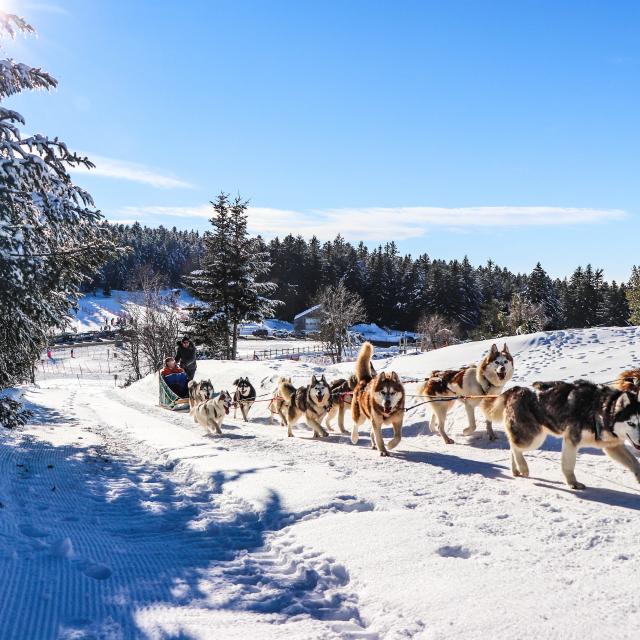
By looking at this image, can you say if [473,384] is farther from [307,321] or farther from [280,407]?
[307,321]

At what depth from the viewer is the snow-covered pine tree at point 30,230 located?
313 inches

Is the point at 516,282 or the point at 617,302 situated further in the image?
the point at 516,282

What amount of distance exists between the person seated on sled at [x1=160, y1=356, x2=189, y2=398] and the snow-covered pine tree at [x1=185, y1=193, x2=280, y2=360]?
44.8ft

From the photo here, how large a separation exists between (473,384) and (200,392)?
24.6 feet

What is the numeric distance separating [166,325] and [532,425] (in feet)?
108

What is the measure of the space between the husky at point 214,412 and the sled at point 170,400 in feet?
14.9

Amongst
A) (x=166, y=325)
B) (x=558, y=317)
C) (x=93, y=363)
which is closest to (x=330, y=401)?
(x=166, y=325)

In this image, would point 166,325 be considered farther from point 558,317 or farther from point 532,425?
point 558,317

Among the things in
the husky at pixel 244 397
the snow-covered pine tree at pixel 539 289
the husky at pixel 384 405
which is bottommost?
the husky at pixel 244 397

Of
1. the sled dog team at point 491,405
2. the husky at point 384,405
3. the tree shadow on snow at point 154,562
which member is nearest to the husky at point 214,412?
the sled dog team at point 491,405

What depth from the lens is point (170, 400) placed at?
16125 millimetres

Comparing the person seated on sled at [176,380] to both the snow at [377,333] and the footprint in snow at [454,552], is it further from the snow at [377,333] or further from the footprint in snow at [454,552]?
the snow at [377,333]

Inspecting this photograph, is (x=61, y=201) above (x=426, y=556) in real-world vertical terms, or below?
above

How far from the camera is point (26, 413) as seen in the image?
9.79 metres
